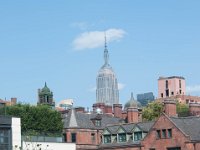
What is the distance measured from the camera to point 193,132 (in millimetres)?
85375

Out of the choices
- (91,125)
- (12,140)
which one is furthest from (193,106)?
(12,140)

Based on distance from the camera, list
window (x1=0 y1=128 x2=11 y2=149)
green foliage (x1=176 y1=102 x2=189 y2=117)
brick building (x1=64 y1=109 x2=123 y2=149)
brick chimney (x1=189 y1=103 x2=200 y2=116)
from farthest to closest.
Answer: green foliage (x1=176 y1=102 x2=189 y2=117)
brick chimney (x1=189 y1=103 x2=200 y2=116)
brick building (x1=64 y1=109 x2=123 y2=149)
window (x1=0 y1=128 x2=11 y2=149)

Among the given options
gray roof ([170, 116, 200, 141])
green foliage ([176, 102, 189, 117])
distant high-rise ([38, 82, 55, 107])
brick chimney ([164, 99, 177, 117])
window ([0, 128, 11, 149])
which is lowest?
window ([0, 128, 11, 149])

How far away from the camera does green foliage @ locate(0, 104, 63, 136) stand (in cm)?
10050

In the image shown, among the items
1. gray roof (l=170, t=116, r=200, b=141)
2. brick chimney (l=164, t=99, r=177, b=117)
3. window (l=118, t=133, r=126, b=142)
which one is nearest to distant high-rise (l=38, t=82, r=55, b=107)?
window (l=118, t=133, r=126, b=142)

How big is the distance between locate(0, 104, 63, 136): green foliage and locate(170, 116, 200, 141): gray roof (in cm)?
2185

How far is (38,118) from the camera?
103000 mm

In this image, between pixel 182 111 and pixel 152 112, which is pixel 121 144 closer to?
pixel 152 112

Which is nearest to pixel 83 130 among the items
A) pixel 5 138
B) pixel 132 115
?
pixel 132 115

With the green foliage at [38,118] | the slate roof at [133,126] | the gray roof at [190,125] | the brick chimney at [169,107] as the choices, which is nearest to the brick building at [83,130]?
the green foliage at [38,118]

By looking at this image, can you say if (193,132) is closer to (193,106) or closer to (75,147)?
(75,147)

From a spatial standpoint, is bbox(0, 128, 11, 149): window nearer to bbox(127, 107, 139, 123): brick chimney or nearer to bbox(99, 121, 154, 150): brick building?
bbox(99, 121, 154, 150): brick building

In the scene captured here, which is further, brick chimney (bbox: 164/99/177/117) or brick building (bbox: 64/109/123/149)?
brick building (bbox: 64/109/123/149)

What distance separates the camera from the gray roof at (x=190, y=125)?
84.6m
